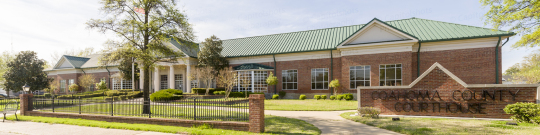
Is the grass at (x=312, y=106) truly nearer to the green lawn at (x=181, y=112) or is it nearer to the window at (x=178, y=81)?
the green lawn at (x=181, y=112)

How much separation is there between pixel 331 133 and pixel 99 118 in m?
9.98

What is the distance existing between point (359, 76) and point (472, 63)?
7.97m

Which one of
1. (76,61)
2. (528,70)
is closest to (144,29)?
(76,61)

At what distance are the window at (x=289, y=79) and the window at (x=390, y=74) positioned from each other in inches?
301

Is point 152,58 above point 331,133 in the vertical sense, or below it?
above

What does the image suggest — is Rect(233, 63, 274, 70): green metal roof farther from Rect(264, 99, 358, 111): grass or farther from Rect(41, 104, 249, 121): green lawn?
Rect(41, 104, 249, 121): green lawn

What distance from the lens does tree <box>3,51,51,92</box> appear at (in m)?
29.3

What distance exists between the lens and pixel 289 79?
25.8m

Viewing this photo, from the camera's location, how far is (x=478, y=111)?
11.1m

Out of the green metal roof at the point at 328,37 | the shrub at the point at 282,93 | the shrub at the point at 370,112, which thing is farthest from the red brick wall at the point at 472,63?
the shrub at the point at 282,93

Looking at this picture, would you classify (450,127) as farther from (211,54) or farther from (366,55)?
(211,54)

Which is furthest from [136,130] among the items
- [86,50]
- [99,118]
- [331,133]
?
[86,50]

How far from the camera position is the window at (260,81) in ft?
86.2

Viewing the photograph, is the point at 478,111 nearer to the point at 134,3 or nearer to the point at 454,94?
the point at 454,94
